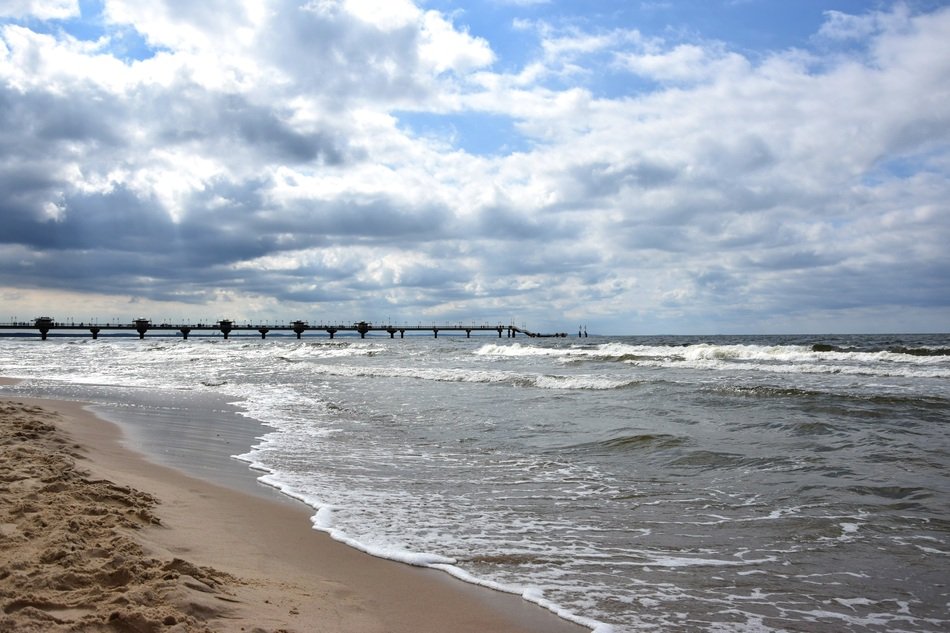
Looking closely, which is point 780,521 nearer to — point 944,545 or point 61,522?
point 944,545

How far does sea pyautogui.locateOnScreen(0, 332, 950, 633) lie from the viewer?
4.33 metres

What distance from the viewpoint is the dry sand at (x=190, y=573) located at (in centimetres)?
317

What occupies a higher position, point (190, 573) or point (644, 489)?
point (190, 573)

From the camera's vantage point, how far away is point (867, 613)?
4023 mm

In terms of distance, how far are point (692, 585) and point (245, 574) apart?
2.97 meters

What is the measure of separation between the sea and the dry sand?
331mm

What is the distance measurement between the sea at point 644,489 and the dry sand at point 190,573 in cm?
33

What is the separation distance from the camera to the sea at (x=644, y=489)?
14.2 feet

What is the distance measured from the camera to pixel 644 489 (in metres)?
7.28

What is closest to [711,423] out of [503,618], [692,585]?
[692,585]

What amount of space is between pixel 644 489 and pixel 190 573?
4988 mm

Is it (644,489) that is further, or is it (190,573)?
(644,489)

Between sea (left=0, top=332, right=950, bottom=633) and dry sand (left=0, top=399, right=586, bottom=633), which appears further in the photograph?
sea (left=0, top=332, right=950, bottom=633)

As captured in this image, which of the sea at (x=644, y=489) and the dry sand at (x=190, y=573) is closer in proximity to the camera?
the dry sand at (x=190, y=573)
